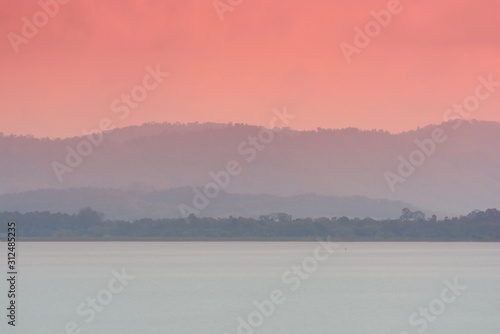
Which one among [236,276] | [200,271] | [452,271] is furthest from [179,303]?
[452,271]

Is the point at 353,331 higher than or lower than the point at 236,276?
lower

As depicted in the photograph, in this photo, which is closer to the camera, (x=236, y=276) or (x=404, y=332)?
(x=404, y=332)

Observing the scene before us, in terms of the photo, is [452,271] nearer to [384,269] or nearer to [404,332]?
[384,269]

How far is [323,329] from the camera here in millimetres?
43656

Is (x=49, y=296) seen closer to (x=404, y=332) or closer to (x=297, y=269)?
(x=404, y=332)

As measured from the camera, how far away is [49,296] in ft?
198

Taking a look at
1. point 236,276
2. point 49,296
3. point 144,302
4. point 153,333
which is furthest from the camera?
point 236,276

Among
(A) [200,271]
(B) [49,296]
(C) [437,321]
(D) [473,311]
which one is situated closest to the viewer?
(C) [437,321]

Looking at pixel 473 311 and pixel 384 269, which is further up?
pixel 384 269

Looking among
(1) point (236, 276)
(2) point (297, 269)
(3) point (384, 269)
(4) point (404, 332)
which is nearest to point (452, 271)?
(3) point (384, 269)

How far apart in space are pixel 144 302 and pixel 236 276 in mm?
26021

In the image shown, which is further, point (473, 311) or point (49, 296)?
point (49, 296)

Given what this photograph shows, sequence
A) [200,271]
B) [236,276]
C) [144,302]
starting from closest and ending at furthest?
[144,302] → [236,276] → [200,271]

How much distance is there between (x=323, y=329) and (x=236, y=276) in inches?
1486
